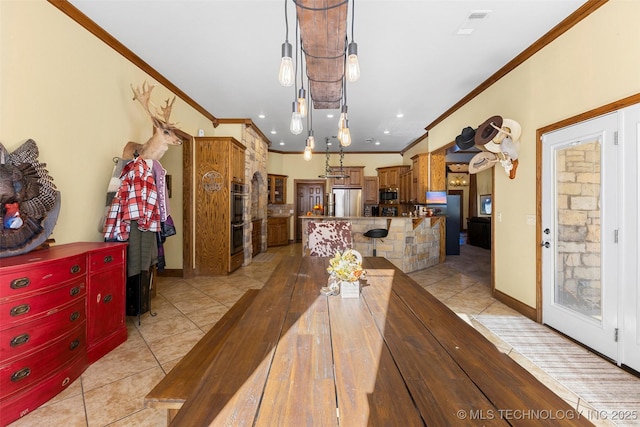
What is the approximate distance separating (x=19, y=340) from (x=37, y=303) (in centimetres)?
21

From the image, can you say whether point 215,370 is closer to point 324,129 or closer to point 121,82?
point 121,82

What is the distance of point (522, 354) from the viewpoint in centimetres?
237

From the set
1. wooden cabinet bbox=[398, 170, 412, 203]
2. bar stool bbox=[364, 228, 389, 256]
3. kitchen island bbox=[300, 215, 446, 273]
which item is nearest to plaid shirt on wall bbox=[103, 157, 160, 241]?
kitchen island bbox=[300, 215, 446, 273]

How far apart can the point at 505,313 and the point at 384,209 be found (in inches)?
216

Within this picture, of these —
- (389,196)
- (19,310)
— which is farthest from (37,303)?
(389,196)

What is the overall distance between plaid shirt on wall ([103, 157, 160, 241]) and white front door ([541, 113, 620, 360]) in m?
4.11

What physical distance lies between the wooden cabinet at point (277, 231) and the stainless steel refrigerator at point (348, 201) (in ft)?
5.54

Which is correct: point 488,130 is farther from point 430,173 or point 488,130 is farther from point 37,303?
point 37,303

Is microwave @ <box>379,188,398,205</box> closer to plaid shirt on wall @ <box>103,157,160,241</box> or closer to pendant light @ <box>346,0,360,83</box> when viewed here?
plaid shirt on wall @ <box>103,157,160,241</box>

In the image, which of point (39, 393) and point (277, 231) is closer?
point (39, 393)

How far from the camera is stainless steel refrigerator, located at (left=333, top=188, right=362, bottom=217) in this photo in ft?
28.6

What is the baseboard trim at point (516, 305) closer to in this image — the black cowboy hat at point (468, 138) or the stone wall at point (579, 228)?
the stone wall at point (579, 228)

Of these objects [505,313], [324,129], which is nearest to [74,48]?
[324,129]

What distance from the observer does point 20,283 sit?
164 cm
